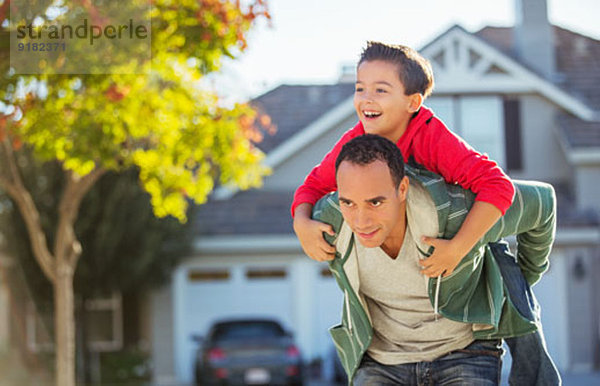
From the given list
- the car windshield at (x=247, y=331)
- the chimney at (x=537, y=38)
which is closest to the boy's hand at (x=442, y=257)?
the car windshield at (x=247, y=331)

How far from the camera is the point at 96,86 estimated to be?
9734 millimetres

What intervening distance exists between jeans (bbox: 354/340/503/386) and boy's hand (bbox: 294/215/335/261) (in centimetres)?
47

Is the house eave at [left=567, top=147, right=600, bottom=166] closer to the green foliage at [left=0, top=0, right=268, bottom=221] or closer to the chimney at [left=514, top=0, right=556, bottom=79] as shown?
the chimney at [left=514, top=0, right=556, bottom=79]

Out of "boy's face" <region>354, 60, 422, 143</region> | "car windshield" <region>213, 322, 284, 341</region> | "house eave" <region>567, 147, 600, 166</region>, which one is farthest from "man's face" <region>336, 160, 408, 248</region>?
"house eave" <region>567, 147, 600, 166</region>

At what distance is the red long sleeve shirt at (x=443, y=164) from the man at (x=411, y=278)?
0.08 meters

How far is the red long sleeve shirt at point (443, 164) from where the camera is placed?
340 cm

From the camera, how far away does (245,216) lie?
21.2 m

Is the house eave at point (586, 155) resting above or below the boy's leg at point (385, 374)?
above

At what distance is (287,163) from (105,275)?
5.25 meters

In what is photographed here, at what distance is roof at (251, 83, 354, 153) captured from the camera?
Result: 23.0m

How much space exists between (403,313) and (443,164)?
1.86ft

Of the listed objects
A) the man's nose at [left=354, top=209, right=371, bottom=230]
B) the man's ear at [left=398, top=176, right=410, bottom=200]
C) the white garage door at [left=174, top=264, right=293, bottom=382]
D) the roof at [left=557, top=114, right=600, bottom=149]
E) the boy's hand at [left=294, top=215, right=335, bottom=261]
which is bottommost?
the white garage door at [left=174, top=264, right=293, bottom=382]

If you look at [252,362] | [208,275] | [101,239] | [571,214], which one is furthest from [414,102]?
[571,214]

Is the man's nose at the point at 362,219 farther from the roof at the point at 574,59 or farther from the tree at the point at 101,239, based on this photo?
the roof at the point at 574,59
